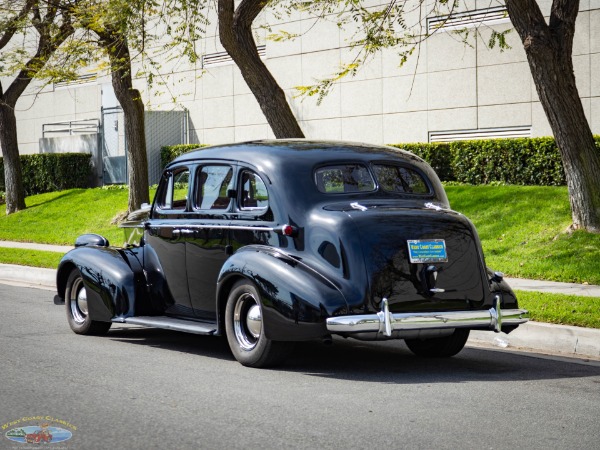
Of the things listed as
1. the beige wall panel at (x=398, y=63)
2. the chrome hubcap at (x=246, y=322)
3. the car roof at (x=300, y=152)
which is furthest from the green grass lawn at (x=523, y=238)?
the beige wall panel at (x=398, y=63)

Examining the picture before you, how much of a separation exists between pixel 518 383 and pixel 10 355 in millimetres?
4335

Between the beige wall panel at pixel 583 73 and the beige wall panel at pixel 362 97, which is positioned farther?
the beige wall panel at pixel 362 97

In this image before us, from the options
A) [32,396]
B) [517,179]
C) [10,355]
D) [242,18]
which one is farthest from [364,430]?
[517,179]

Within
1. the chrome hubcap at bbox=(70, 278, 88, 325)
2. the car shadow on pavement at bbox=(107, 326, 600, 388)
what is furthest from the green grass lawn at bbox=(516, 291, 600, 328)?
the chrome hubcap at bbox=(70, 278, 88, 325)

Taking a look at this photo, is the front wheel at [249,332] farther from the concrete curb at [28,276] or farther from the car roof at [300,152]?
the concrete curb at [28,276]

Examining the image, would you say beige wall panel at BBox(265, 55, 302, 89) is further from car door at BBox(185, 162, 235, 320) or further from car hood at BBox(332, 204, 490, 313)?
car hood at BBox(332, 204, 490, 313)

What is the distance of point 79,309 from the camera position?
1052cm

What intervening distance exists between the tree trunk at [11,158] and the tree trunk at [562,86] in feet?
60.8

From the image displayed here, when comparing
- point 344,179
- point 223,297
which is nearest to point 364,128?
point 344,179

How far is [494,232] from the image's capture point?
56.6ft

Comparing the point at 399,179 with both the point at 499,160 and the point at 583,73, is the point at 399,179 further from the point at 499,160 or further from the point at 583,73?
the point at 583,73

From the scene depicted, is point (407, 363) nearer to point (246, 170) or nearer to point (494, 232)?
point (246, 170)

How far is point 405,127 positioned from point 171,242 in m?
15.4

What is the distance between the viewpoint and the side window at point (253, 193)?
28.6 feet
